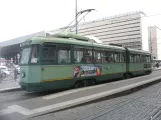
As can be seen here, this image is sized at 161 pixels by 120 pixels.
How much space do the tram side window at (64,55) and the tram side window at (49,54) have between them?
0.39 m

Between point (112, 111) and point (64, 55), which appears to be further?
point (64, 55)

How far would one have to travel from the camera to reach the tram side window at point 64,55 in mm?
11305

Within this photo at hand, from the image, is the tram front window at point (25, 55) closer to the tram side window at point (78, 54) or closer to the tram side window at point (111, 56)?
the tram side window at point (78, 54)

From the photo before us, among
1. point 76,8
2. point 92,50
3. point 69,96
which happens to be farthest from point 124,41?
point 69,96

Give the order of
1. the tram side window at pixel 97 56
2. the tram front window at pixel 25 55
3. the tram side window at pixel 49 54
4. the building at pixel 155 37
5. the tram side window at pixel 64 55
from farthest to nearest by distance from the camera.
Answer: the building at pixel 155 37
the tram side window at pixel 97 56
the tram side window at pixel 64 55
the tram front window at pixel 25 55
the tram side window at pixel 49 54

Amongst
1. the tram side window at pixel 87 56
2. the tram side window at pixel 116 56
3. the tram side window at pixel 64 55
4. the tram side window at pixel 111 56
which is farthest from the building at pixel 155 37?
the tram side window at pixel 64 55

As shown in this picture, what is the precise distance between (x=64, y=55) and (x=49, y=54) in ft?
3.32

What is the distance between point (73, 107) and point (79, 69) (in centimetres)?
471

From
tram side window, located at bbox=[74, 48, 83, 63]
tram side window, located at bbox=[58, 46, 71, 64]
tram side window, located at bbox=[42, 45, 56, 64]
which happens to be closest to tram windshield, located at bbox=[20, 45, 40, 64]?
tram side window, located at bbox=[42, 45, 56, 64]

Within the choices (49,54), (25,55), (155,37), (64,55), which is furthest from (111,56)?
(155,37)

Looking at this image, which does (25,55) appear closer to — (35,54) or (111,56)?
(35,54)

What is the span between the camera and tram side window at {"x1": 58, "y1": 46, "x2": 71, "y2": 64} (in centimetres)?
1130

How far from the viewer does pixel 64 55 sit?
1159 centimetres

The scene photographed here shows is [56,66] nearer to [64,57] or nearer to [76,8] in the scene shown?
[64,57]
